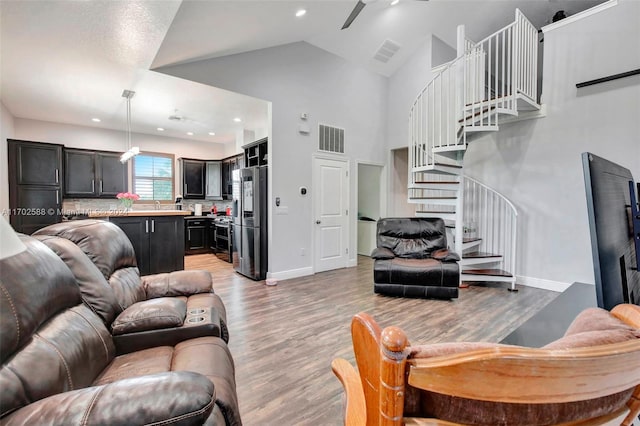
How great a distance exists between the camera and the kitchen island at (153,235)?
4066 mm

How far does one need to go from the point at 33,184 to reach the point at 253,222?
13.4 ft

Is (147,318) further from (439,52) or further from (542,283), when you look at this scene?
(439,52)

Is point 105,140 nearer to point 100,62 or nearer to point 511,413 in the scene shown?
point 100,62

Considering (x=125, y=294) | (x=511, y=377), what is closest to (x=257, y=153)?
(x=125, y=294)

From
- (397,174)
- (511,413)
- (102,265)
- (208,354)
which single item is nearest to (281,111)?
(397,174)

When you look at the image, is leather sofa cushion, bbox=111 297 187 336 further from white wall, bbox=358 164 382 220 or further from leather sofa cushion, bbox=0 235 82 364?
white wall, bbox=358 164 382 220

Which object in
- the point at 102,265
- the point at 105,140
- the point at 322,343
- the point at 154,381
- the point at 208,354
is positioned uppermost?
the point at 105,140

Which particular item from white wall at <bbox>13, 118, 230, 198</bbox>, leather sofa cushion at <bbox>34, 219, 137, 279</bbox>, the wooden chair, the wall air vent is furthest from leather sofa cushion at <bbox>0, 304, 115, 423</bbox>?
white wall at <bbox>13, 118, 230, 198</bbox>

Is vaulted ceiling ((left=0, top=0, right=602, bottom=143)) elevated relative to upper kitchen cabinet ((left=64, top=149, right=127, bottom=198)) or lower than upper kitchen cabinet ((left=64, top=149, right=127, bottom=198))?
elevated

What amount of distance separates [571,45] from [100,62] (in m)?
6.16

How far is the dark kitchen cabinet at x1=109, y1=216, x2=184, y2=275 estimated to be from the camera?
4090mm

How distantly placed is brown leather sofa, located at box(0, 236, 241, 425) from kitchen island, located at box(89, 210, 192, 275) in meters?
3.01

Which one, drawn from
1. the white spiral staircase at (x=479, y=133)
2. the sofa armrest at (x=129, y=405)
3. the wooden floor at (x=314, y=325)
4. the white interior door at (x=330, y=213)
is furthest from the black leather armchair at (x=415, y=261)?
the sofa armrest at (x=129, y=405)

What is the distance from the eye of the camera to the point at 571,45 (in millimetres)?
3889
